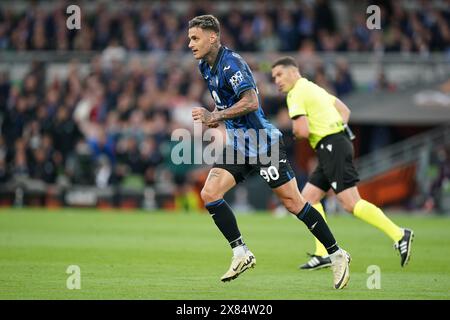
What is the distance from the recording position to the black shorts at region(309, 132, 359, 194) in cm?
1173

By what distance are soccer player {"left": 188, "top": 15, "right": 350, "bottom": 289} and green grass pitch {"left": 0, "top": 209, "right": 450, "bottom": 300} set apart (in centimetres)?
46

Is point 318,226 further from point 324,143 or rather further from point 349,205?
point 324,143

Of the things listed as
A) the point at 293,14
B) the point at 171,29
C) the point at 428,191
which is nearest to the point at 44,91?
the point at 171,29

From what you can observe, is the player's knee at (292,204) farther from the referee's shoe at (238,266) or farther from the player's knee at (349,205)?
the player's knee at (349,205)

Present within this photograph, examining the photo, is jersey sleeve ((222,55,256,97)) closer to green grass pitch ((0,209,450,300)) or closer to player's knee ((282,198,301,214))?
player's knee ((282,198,301,214))

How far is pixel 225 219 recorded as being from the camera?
32.6 feet

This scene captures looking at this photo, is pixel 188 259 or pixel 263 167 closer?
pixel 263 167

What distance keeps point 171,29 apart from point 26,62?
463 centimetres

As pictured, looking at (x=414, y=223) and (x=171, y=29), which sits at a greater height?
(x=171, y=29)

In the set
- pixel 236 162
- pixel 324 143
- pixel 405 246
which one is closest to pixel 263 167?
pixel 236 162

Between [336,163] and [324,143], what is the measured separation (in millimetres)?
345

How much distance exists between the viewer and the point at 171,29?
92.6 ft

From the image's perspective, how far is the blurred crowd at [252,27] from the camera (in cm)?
2680

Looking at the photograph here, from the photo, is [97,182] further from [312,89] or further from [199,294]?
[199,294]
